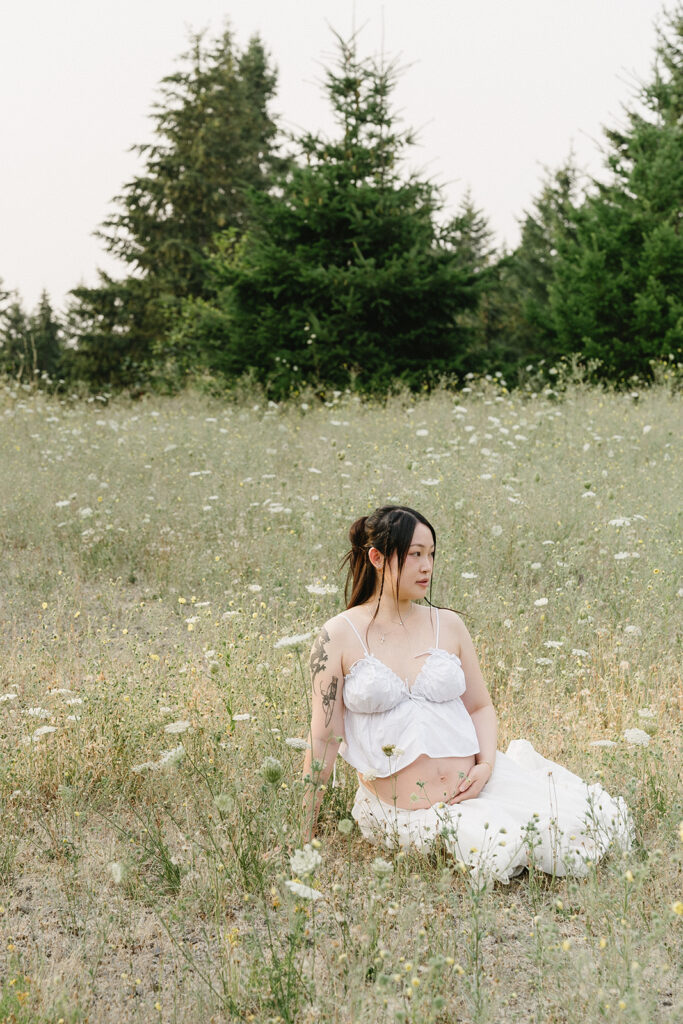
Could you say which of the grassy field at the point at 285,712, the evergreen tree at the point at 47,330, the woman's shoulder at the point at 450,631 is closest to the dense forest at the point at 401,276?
the grassy field at the point at 285,712

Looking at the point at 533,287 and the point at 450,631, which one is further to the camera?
the point at 533,287

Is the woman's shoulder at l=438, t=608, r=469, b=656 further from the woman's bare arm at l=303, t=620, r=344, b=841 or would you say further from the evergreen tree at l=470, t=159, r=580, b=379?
the evergreen tree at l=470, t=159, r=580, b=379

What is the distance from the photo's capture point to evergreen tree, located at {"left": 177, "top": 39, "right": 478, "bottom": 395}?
476 inches

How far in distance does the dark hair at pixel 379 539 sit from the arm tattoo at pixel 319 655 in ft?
0.80

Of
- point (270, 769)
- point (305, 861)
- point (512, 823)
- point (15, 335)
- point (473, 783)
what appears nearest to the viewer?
point (305, 861)

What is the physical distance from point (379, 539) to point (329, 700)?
1.94 feet

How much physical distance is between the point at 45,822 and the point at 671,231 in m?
12.6

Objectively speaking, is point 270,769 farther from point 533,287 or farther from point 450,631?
point 533,287

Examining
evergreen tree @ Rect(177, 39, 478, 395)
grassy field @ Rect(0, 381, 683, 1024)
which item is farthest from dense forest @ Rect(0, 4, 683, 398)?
grassy field @ Rect(0, 381, 683, 1024)

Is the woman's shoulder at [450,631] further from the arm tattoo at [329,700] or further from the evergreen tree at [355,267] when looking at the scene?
the evergreen tree at [355,267]

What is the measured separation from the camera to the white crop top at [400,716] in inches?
115

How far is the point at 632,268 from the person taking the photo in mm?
13219

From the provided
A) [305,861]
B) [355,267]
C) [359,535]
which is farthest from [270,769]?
[355,267]

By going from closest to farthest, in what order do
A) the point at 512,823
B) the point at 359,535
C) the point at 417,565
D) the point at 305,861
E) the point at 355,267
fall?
the point at 305,861 → the point at 512,823 → the point at 417,565 → the point at 359,535 → the point at 355,267
